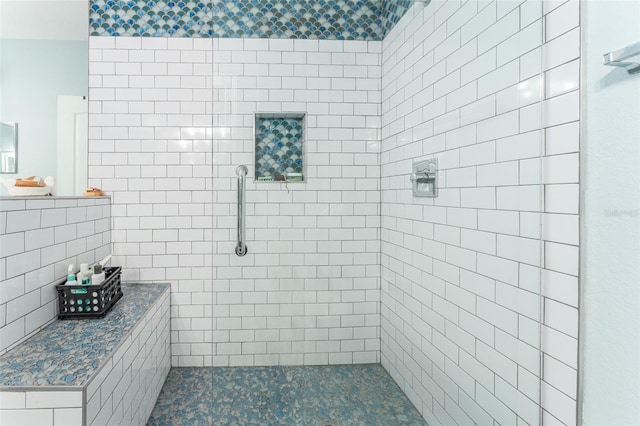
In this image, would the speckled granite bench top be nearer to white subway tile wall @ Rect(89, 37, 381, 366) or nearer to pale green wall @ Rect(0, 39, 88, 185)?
white subway tile wall @ Rect(89, 37, 381, 366)

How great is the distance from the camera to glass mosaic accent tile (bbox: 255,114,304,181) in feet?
4.75

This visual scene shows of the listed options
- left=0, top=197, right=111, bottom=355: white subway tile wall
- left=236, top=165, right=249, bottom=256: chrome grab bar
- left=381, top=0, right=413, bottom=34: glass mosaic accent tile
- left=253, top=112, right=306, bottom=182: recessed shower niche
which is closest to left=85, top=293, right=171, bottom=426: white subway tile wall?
left=0, top=197, right=111, bottom=355: white subway tile wall

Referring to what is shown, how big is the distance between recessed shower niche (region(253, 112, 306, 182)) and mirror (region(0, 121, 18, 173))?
166cm

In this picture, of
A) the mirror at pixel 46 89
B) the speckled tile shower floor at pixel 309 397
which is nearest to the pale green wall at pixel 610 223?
the speckled tile shower floor at pixel 309 397

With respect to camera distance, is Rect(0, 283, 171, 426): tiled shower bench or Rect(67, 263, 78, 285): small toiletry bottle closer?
Rect(0, 283, 171, 426): tiled shower bench

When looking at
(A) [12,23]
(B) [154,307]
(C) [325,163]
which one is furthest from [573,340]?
(A) [12,23]

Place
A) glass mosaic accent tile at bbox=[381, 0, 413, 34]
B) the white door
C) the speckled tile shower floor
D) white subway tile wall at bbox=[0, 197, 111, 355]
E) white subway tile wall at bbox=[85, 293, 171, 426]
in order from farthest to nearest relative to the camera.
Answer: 1. the white door
2. glass mosaic accent tile at bbox=[381, 0, 413, 34]
3. the speckled tile shower floor
4. white subway tile wall at bbox=[0, 197, 111, 355]
5. white subway tile wall at bbox=[85, 293, 171, 426]

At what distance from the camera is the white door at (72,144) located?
85.0 inches

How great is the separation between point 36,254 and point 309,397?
1360 millimetres

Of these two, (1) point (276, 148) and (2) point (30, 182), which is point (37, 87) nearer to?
(2) point (30, 182)

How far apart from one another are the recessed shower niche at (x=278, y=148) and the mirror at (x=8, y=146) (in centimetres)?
166

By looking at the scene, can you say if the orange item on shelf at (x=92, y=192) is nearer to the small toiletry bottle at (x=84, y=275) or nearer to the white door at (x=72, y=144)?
the white door at (x=72, y=144)

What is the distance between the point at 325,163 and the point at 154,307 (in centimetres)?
127

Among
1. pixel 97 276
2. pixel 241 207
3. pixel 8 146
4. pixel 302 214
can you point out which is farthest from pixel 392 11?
pixel 8 146
